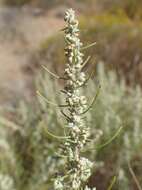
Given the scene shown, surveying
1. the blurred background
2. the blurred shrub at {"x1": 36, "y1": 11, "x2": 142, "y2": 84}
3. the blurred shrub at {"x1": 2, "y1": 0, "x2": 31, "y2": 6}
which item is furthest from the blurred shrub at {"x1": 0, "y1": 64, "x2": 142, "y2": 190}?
the blurred shrub at {"x1": 2, "y1": 0, "x2": 31, "y2": 6}

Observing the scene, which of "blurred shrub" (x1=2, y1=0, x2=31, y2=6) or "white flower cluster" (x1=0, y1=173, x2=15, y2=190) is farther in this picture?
"blurred shrub" (x1=2, y1=0, x2=31, y2=6)

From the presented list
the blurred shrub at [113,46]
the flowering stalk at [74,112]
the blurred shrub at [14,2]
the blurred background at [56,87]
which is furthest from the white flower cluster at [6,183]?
the blurred shrub at [14,2]

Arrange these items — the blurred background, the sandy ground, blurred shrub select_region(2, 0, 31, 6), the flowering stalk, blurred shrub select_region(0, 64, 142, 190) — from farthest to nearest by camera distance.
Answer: blurred shrub select_region(2, 0, 31, 6) < the sandy ground < the blurred background < blurred shrub select_region(0, 64, 142, 190) < the flowering stalk

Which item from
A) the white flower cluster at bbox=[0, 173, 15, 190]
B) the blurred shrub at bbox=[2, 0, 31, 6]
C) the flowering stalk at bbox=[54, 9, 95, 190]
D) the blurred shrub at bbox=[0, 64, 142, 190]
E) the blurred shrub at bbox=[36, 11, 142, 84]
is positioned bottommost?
the flowering stalk at bbox=[54, 9, 95, 190]

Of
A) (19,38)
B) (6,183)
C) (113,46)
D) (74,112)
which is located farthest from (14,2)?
(74,112)

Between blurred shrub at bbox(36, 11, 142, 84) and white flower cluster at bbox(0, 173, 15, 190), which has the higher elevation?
blurred shrub at bbox(36, 11, 142, 84)

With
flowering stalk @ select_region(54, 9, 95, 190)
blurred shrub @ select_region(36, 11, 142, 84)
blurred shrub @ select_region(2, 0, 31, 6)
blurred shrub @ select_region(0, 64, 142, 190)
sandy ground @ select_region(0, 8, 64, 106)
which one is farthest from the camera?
blurred shrub @ select_region(2, 0, 31, 6)

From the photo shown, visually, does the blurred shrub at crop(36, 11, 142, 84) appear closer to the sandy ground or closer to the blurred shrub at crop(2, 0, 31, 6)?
the sandy ground

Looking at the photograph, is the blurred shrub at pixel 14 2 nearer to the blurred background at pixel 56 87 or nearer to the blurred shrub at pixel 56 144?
the blurred background at pixel 56 87
